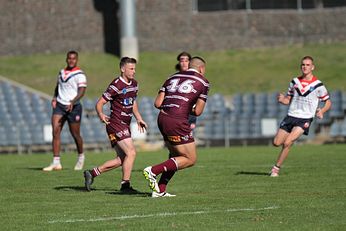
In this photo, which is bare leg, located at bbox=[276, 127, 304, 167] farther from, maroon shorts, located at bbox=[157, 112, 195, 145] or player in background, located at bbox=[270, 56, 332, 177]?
maroon shorts, located at bbox=[157, 112, 195, 145]

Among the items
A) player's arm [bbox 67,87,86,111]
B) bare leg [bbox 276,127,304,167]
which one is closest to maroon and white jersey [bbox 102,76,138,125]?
bare leg [bbox 276,127,304,167]

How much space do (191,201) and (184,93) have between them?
1.46 m

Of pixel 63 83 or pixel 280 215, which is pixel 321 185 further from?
pixel 63 83

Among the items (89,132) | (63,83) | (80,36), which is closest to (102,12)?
(80,36)

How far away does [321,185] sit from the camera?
15258mm

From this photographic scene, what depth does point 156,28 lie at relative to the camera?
48562mm

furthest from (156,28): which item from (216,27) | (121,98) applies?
(121,98)

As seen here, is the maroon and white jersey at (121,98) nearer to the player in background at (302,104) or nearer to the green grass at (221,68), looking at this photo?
the player in background at (302,104)

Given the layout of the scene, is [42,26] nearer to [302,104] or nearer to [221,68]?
[221,68]

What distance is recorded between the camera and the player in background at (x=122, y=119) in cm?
1457

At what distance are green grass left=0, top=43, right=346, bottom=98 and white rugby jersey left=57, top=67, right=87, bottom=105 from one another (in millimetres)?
21498

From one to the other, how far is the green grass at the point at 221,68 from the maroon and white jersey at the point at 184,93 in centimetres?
2808

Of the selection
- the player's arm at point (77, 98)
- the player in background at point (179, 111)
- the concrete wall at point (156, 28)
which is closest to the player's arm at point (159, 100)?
the player in background at point (179, 111)

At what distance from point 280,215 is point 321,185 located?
4156 mm
